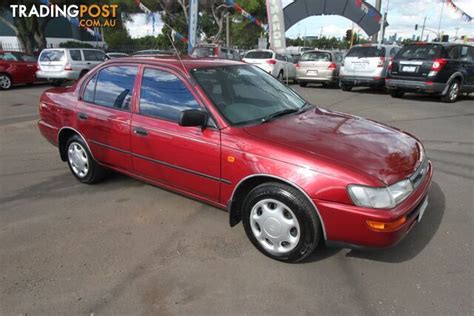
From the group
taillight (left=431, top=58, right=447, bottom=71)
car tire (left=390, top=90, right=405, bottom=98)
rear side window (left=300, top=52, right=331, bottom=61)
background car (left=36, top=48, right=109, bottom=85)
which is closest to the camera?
taillight (left=431, top=58, right=447, bottom=71)

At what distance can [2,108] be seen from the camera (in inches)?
396

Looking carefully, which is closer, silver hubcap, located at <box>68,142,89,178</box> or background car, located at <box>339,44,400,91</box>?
silver hubcap, located at <box>68,142,89,178</box>

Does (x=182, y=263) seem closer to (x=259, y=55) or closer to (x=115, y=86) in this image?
(x=115, y=86)

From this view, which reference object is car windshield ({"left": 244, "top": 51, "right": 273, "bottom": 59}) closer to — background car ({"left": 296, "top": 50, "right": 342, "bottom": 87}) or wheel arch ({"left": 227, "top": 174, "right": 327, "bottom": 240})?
background car ({"left": 296, "top": 50, "right": 342, "bottom": 87})

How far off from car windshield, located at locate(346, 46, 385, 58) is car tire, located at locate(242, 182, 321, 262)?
11790mm

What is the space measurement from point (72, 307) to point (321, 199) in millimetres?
1908

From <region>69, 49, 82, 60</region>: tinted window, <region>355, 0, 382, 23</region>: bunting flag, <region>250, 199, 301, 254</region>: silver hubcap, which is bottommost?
<region>250, 199, 301, 254</region>: silver hubcap

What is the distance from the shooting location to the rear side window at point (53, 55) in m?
14.3

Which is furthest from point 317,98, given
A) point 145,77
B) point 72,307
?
point 72,307

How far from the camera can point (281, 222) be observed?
2855 millimetres

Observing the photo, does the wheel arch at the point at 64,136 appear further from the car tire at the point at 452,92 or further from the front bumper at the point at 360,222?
the car tire at the point at 452,92

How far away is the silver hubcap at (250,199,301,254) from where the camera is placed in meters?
2.83

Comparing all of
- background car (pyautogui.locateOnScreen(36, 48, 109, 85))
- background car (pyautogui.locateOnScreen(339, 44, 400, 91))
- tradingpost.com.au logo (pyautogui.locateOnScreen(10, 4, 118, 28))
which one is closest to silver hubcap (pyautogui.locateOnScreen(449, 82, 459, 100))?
background car (pyautogui.locateOnScreen(339, 44, 400, 91))

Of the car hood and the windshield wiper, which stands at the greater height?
the windshield wiper
